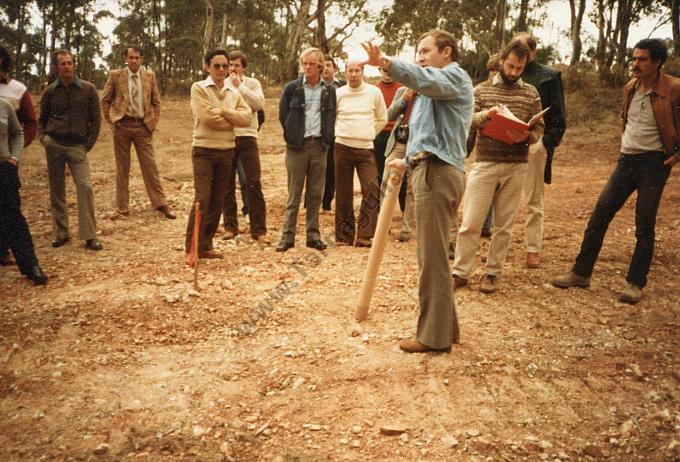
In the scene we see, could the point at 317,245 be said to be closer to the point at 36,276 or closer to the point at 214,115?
the point at 214,115

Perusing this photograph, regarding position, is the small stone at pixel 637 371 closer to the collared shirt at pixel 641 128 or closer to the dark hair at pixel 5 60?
the collared shirt at pixel 641 128

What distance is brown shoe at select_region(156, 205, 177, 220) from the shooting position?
306 inches

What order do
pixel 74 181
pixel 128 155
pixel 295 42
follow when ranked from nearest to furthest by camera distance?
pixel 74 181
pixel 128 155
pixel 295 42

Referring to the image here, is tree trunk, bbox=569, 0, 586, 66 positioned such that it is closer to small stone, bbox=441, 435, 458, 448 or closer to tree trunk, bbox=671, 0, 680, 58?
tree trunk, bbox=671, 0, 680, 58

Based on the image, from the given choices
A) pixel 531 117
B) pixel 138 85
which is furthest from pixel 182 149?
pixel 531 117

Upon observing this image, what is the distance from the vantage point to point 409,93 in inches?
220

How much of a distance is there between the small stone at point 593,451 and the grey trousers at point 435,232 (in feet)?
3.55

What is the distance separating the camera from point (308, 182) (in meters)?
6.37

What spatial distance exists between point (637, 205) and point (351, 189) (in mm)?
2972

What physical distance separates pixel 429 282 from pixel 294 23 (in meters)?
25.4

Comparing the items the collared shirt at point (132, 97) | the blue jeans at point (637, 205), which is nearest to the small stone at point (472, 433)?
the blue jeans at point (637, 205)

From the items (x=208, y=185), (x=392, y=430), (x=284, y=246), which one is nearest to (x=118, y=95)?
(x=208, y=185)

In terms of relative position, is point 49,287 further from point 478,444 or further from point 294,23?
point 294,23

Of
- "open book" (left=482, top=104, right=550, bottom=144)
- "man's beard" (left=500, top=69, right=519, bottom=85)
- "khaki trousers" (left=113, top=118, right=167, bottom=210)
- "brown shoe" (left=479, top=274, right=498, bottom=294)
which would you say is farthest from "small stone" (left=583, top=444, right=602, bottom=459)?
"khaki trousers" (left=113, top=118, right=167, bottom=210)
